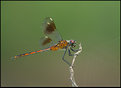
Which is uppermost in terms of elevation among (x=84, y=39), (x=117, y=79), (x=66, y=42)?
(x=66, y=42)

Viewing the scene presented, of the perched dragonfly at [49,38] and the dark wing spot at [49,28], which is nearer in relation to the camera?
the perched dragonfly at [49,38]

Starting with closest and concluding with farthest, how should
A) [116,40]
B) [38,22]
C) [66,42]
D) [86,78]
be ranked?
[66,42] < [86,78] < [38,22] < [116,40]

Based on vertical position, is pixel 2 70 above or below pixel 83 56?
below

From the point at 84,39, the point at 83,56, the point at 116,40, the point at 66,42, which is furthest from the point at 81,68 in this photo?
the point at 66,42

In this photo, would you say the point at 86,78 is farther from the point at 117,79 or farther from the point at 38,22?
the point at 38,22

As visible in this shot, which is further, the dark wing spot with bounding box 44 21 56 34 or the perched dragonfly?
the dark wing spot with bounding box 44 21 56 34

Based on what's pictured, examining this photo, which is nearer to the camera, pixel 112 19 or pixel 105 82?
pixel 105 82

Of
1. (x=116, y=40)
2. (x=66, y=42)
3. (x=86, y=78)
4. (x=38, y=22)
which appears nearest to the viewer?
(x=66, y=42)

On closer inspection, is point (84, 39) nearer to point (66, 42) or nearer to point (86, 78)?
point (86, 78)
